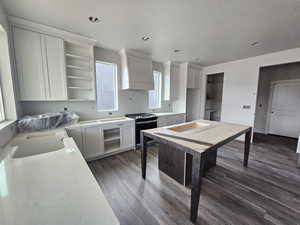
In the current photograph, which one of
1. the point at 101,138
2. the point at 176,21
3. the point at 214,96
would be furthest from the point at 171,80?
the point at 101,138

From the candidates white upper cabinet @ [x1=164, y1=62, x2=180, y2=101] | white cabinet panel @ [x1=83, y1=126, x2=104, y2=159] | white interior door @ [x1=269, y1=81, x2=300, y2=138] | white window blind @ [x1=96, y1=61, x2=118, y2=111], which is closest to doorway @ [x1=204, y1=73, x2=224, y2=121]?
white interior door @ [x1=269, y1=81, x2=300, y2=138]

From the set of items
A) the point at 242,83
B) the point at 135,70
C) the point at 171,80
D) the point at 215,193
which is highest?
the point at 135,70

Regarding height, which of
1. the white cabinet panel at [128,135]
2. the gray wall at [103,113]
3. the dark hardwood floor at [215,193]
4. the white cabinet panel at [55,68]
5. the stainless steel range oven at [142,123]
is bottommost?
the dark hardwood floor at [215,193]

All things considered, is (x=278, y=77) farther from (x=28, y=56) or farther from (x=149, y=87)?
(x=28, y=56)

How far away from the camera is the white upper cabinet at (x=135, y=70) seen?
10.6 ft

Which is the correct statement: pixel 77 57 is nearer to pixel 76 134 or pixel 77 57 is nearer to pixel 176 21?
pixel 76 134

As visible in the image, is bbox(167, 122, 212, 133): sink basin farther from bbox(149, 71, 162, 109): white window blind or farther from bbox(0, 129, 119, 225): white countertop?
bbox(149, 71, 162, 109): white window blind

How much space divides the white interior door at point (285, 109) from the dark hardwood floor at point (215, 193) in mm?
2187

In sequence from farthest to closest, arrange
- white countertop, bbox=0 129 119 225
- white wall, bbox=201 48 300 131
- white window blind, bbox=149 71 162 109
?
white window blind, bbox=149 71 162 109 < white wall, bbox=201 48 300 131 < white countertop, bbox=0 129 119 225

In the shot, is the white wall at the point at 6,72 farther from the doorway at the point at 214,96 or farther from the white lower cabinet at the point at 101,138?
the doorway at the point at 214,96

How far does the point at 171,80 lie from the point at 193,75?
A: 0.93m

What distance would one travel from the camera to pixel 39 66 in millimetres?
2186

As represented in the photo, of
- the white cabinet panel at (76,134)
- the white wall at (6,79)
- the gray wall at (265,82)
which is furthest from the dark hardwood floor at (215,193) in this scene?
the gray wall at (265,82)

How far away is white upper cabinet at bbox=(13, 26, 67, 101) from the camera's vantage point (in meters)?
2.05
